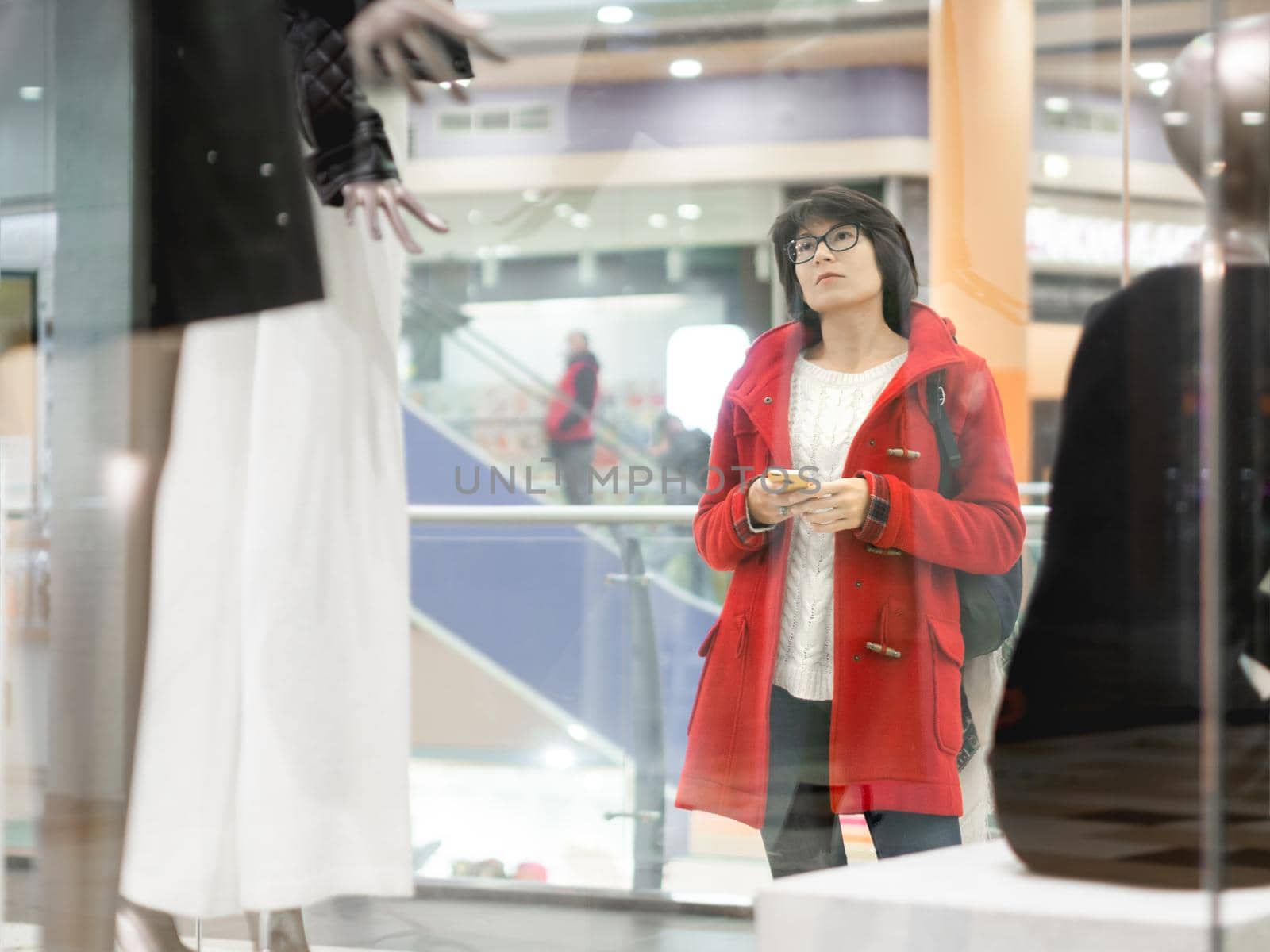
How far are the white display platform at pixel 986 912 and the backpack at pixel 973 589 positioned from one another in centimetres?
26

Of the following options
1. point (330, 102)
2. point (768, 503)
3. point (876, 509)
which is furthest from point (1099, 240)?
point (330, 102)

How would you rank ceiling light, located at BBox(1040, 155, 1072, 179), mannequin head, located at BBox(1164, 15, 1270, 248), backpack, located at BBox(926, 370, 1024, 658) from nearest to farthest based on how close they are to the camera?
mannequin head, located at BBox(1164, 15, 1270, 248) < ceiling light, located at BBox(1040, 155, 1072, 179) < backpack, located at BBox(926, 370, 1024, 658)

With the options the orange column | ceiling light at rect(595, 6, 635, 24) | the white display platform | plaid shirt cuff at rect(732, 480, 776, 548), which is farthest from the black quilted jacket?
the white display platform

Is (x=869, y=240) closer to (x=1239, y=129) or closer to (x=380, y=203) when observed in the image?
(x=1239, y=129)

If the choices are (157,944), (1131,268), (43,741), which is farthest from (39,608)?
(1131,268)

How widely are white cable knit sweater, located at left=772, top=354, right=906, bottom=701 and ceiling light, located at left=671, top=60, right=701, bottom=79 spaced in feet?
1.43

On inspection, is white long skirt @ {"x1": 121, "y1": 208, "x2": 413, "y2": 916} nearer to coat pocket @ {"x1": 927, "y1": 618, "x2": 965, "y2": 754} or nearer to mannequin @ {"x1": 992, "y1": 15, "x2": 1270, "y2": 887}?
coat pocket @ {"x1": 927, "y1": 618, "x2": 965, "y2": 754}

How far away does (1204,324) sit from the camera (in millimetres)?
1518

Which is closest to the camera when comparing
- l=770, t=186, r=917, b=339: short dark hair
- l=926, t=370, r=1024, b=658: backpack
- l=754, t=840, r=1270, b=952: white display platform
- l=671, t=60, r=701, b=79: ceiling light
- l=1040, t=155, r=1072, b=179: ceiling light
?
l=754, t=840, r=1270, b=952: white display platform

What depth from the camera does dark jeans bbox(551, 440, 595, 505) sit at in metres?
1.95

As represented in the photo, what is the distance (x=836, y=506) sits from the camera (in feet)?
6.13

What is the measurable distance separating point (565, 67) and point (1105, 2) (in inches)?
27.0

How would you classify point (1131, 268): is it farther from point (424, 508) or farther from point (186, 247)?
point (186, 247)

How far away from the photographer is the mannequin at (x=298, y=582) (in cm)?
182
